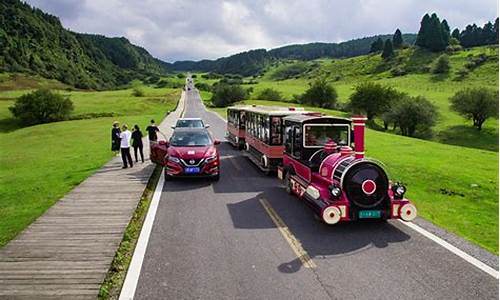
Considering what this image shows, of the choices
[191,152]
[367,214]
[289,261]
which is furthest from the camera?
[191,152]

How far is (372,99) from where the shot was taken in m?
68.9

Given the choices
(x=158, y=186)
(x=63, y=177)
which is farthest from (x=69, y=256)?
(x=63, y=177)

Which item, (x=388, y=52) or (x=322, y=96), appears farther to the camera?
(x=388, y=52)

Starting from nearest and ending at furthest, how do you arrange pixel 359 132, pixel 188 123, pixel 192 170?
pixel 359 132
pixel 192 170
pixel 188 123

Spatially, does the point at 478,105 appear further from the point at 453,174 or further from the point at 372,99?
the point at 453,174

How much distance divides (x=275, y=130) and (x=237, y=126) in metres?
8.45

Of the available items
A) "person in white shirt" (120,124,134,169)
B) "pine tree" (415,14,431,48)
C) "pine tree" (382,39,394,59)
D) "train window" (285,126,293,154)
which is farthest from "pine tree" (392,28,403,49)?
"train window" (285,126,293,154)

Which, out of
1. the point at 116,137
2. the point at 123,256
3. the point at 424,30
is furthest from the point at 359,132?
the point at 424,30

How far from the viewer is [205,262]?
7.64 m

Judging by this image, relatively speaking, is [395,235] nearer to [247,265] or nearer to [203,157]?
[247,265]

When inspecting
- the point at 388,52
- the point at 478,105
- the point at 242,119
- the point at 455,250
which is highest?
the point at 388,52

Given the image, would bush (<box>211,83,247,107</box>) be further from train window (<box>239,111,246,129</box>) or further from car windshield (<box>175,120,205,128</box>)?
train window (<box>239,111,246,129</box>)

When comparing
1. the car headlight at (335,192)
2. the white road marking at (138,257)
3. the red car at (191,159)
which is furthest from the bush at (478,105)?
the white road marking at (138,257)

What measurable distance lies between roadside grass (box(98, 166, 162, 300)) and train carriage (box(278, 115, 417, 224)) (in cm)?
437
